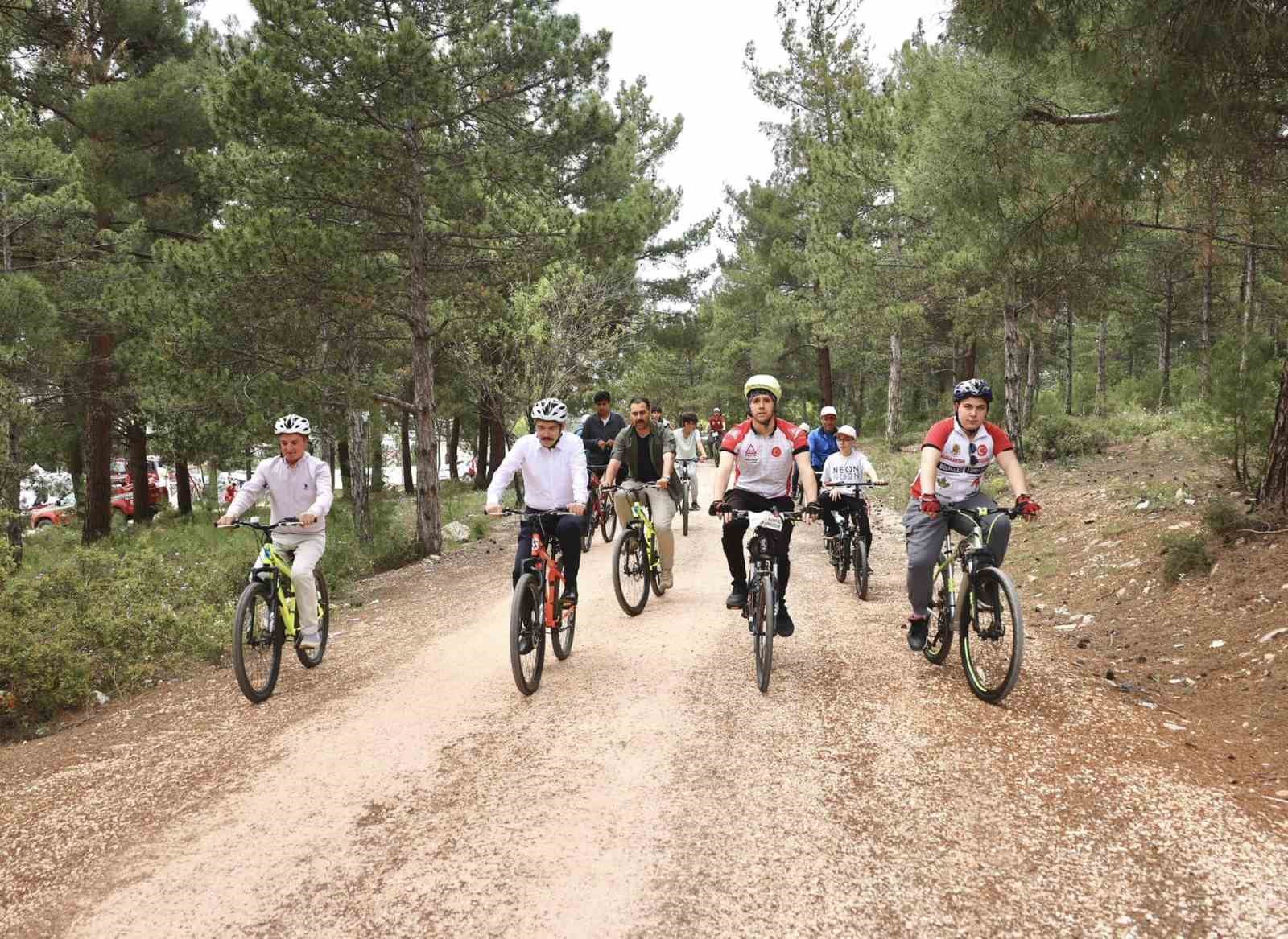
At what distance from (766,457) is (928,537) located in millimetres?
1363

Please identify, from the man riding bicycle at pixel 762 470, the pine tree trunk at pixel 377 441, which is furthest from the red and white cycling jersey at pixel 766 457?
the pine tree trunk at pixel 377 441

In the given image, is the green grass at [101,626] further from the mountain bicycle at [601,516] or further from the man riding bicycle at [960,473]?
the man riding bicycle at [960,473]

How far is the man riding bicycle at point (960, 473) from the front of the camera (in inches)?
217

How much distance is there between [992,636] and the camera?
5.30m

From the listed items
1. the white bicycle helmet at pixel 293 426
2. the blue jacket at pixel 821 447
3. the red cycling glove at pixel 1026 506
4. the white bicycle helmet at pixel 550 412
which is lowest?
the red cycling glove at pixel 1026 506

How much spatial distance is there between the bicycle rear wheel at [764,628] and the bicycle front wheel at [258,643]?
12.2 feet

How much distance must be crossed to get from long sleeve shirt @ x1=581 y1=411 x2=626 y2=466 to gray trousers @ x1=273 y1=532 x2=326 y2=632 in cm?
583

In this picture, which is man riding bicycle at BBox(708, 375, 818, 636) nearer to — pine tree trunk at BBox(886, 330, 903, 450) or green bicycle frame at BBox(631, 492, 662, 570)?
green bicycle frame at BBox(631, 492, 662, 570)

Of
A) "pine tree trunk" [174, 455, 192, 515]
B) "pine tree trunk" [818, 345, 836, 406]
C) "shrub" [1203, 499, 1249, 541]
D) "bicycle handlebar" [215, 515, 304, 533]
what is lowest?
"pine tree trunk" [174, 455, 192, 515]

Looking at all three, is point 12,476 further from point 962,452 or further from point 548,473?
point 962,452

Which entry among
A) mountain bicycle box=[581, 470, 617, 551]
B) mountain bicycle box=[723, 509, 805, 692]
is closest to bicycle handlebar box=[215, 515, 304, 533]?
mountain bicycle box=[723, 509, 805, 692]

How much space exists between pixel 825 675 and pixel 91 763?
5.11 meters

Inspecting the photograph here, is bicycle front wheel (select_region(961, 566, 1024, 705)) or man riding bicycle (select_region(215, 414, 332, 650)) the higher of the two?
man riding bicycle (select_region(215, 414, 332, 650))

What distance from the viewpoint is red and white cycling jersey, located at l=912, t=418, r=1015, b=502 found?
570 cm
